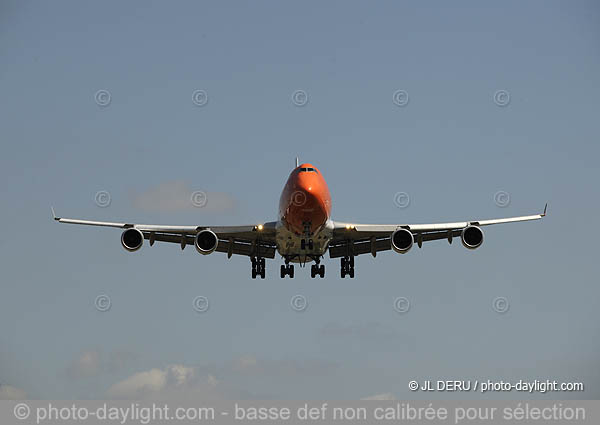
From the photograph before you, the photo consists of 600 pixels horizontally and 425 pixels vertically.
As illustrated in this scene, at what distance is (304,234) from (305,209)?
2908mm

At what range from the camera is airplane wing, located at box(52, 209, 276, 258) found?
51562mm

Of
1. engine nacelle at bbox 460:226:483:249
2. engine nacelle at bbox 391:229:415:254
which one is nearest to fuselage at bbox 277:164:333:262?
engine nacelle at bbox 391:229:415:254

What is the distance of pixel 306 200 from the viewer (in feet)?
154

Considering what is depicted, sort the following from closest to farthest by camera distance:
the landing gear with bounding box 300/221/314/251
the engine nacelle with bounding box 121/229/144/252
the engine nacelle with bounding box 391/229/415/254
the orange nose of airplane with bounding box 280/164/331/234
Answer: the orange nose of airplane with bounding box 280/164/331/234
the landing gear with bounding box 300/221/314/251
the engine nacelle with bounding box 121/229/144/252
the engine nacelle with bounding box 391/229/415/254

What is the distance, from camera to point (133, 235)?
50.8 m

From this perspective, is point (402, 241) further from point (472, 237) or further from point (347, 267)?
point (347, 267)

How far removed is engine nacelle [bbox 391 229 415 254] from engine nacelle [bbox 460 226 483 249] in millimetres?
2394

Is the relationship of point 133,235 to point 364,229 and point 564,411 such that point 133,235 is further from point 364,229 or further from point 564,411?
point 564,411

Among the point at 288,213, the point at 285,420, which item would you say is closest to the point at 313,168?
the point at 288,213

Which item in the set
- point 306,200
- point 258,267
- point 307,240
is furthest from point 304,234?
point 258,267

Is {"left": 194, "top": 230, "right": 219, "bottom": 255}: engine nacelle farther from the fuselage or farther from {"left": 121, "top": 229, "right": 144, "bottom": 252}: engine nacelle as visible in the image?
the fuselage

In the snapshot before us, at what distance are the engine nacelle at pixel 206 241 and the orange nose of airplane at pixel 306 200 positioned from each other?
3.97m

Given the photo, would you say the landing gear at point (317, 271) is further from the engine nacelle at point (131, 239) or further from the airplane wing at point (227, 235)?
the engine nacelle at point (131, 239)

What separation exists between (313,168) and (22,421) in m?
15.9
